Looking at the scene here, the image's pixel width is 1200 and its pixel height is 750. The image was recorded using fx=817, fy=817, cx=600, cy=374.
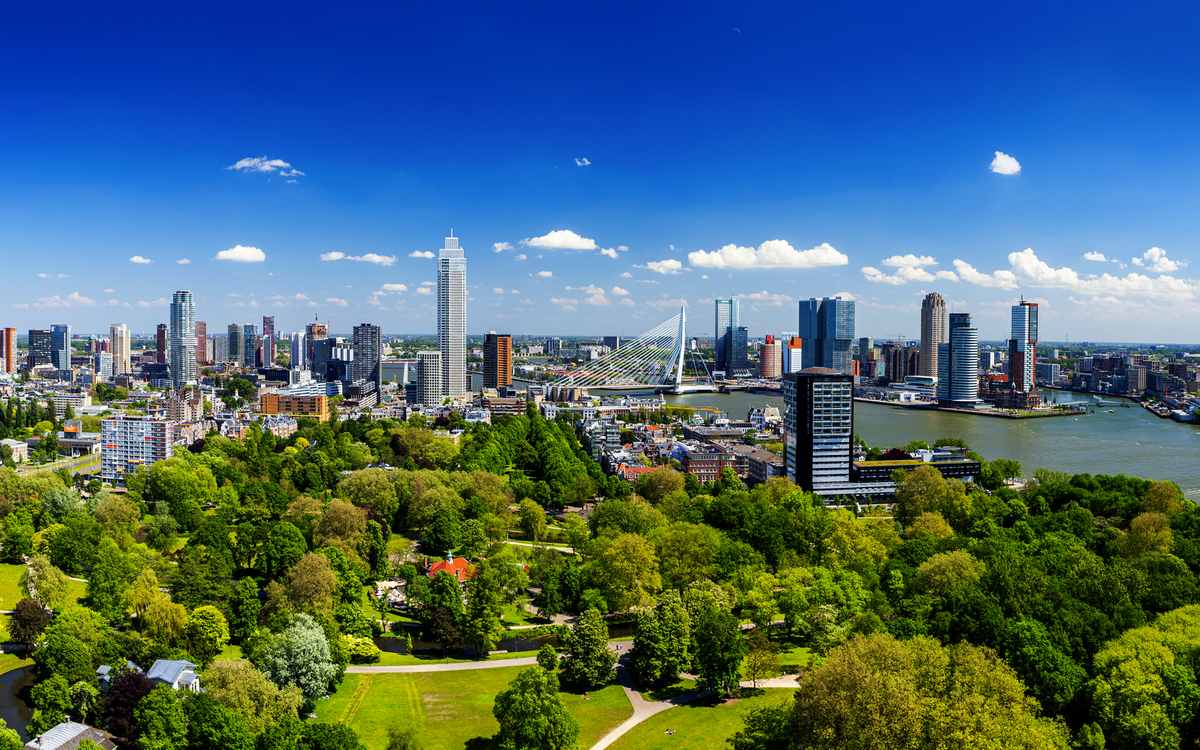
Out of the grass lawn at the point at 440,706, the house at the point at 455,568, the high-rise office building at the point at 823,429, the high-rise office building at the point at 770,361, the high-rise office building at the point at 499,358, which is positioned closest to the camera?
the grass lawn at the point at 440,706

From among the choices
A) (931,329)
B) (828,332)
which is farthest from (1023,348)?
(828,332)

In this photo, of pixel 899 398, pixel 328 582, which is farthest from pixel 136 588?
pixel 899 398

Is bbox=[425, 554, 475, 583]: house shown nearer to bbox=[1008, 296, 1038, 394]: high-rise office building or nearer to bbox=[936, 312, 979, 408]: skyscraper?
bbox=[936, 312, 979, 408]: skyscraper

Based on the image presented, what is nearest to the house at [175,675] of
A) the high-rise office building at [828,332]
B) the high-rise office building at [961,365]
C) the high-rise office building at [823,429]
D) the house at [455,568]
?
the house at [455,568]

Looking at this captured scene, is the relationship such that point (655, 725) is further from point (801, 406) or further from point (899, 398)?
point (899, 398)

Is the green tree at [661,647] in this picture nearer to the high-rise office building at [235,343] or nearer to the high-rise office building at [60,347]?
the high-rise office building at [60,347]

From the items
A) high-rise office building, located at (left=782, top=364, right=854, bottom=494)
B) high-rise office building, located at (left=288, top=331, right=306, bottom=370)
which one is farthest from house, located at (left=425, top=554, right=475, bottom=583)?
high-rise office building, located at (left=288, top=331, right=306, bottom=370)

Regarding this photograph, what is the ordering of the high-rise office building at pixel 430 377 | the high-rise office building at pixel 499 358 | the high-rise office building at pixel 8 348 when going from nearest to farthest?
the high-rise office building at pixel 430 377, the high-rise office building at pixel 499 358, the high-rise office building at pixel 8 348
